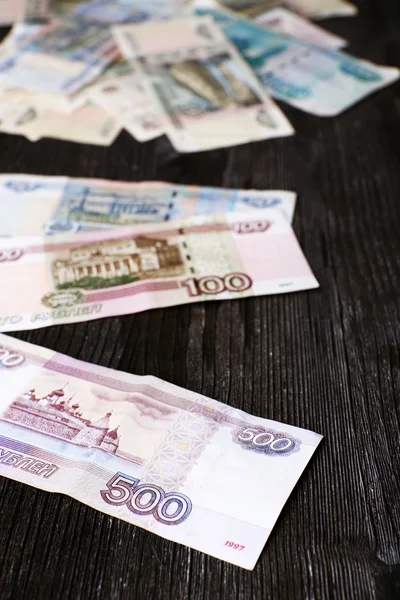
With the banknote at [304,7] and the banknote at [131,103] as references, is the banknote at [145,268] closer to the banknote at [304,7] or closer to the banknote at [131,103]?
the banknote at [131,103]

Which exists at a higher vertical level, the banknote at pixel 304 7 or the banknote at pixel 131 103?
the banknote at pixel 304 7

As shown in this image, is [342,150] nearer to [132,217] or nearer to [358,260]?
[358,260]

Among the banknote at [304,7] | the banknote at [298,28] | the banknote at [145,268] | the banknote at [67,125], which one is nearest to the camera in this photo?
the banknote at [145,268]

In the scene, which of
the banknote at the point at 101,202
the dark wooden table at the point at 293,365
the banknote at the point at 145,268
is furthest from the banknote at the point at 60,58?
the banknote at the point at 145,268

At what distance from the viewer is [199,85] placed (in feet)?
4.99

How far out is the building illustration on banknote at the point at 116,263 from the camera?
1048 mm

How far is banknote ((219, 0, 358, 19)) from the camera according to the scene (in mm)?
1829

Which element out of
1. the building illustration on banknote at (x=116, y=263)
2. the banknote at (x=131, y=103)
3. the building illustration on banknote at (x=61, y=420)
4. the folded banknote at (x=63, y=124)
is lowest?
the folded banknote at (x=63, y=124)

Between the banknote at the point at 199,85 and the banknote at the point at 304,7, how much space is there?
16 cm

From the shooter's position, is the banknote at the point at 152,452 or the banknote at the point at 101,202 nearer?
the banknote at the point at 152,452

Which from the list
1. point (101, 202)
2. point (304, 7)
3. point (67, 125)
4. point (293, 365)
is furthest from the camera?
point (304, 7)

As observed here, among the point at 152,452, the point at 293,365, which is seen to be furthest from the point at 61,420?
the point at 293,365

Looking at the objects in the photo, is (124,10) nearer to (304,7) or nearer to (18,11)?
Answer: (18,11)

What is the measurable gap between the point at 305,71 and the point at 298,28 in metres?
0.23
